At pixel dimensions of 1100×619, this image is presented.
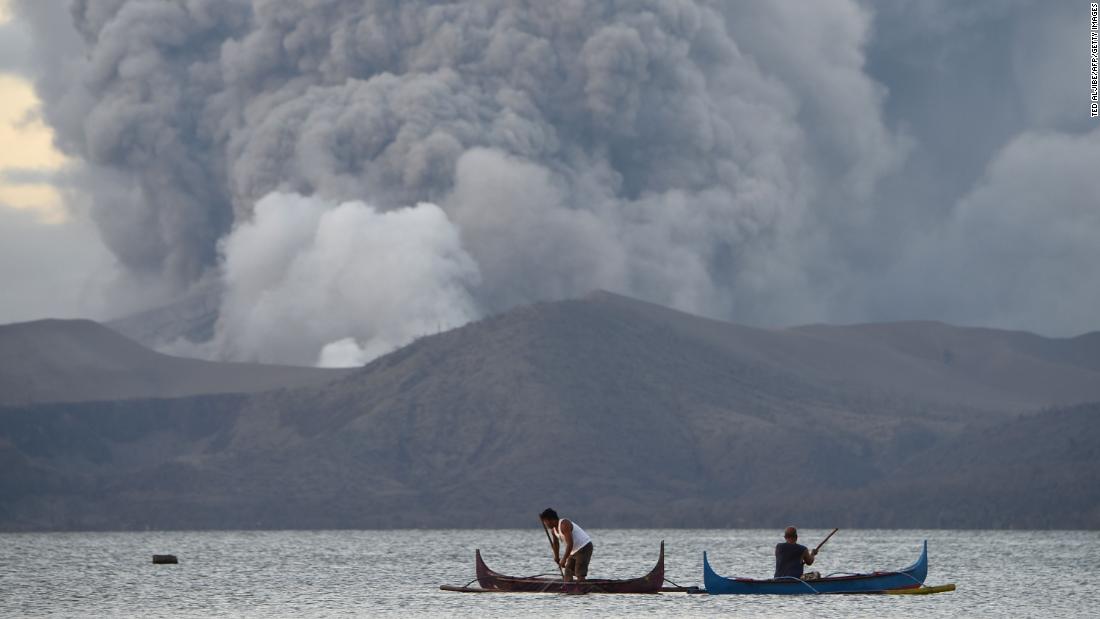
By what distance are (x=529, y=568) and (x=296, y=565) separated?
718 inches

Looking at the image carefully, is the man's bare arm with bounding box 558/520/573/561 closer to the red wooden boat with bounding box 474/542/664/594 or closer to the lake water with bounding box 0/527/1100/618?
the red wooden boat with bounding box 474/542/664/594

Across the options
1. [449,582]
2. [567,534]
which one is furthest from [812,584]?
[449,582]

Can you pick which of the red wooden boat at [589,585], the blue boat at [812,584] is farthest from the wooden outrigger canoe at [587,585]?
the blue boat at [812,584]

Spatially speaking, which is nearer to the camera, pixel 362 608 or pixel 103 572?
pixel 362 608

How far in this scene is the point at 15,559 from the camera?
165 m

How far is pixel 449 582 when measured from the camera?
385ft

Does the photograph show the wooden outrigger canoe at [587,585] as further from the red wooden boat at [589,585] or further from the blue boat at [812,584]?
the blue boat at [812,584]

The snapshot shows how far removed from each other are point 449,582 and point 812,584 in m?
39.0

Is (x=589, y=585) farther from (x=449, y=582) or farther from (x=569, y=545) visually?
(x=449, y=582)

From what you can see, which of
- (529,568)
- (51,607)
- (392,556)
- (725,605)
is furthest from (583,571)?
(392,556)

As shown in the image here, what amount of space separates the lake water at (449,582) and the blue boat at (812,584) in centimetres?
118

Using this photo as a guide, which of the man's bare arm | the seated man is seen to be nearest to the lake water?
the seated man

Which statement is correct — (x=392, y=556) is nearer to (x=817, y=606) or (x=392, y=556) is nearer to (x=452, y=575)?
(x=452, y=575)

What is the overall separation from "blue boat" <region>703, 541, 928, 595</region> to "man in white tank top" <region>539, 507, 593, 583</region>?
16.8ft
